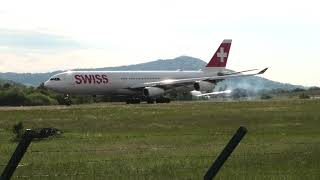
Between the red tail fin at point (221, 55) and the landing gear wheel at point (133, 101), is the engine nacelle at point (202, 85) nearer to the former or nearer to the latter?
A: the landing gear wheel at point (133, 101)

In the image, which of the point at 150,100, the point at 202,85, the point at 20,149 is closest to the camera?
the point at 20,149

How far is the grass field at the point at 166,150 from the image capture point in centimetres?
1656

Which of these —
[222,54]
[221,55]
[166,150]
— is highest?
[222,54]

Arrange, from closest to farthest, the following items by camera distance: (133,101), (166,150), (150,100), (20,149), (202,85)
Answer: (20,149) < (166,150) < (133,101) < (150,100) < (202,85)

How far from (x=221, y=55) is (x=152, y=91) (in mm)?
16963

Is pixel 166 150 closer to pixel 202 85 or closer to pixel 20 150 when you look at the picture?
pixel 20 150

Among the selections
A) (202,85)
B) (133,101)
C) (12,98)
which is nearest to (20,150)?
(133,101)

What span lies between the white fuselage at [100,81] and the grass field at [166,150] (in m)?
27.6

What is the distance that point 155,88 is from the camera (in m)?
72.9

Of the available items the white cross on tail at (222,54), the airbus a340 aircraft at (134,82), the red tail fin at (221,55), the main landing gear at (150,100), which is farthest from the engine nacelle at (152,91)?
the white cross on tail at (222,54)

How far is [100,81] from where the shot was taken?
233 feet

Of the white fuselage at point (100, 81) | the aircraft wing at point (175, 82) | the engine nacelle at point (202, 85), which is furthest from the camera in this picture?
the engine nacelle at point (202, 85)

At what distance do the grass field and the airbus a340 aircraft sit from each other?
28.0m

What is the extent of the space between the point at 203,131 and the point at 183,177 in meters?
17.6
